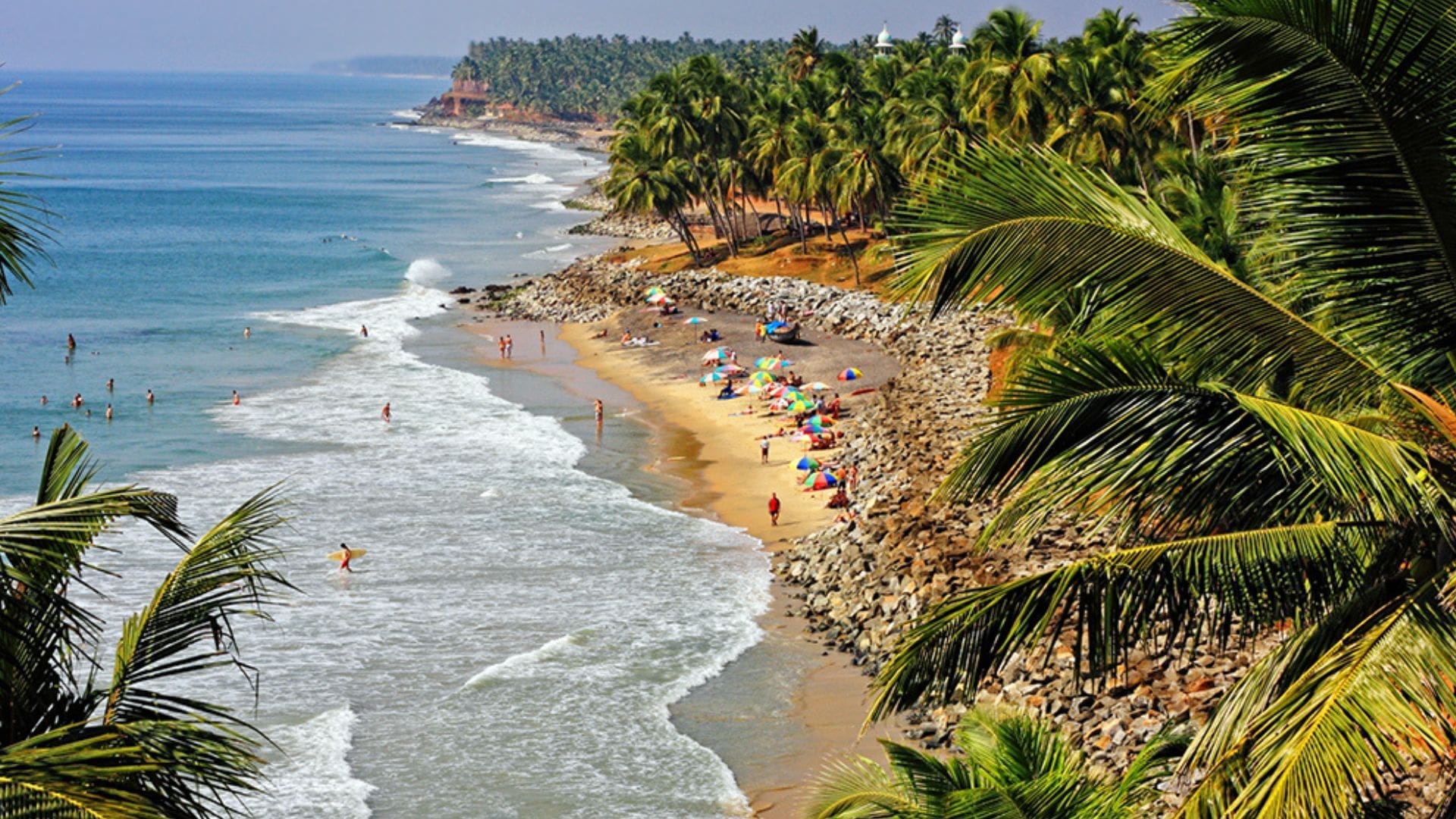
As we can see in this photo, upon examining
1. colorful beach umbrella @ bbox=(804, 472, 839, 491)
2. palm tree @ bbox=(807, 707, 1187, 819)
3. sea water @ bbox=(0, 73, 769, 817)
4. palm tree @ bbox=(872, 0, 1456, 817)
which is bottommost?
sea water @ bbox=(0, 73, 769, 817)

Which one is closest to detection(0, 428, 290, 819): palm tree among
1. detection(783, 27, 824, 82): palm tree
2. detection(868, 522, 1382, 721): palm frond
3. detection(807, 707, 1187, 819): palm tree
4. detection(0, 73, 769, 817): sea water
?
detection(0, 73, 769, 817): sea water

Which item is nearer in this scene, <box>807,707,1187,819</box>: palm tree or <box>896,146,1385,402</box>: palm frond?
<box>896,146,1385,402</box>: palm frond

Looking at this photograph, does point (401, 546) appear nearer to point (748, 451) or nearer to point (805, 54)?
point (748, 451)

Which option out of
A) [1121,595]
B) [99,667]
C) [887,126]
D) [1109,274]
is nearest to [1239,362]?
[1109,274]

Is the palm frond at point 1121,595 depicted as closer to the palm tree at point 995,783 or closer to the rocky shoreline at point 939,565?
the rocky shoreline at point 939,565

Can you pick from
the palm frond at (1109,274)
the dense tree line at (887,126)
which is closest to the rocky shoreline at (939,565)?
the palm frond at (1109,274)

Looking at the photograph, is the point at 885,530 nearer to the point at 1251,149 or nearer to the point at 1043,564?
the point at 1043,564

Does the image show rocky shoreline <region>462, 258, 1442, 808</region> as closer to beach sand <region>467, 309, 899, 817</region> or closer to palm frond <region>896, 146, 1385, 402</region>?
palm frond <region>896, 146, 1385, 402</region>
